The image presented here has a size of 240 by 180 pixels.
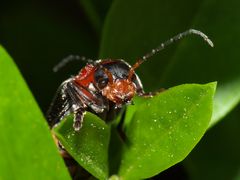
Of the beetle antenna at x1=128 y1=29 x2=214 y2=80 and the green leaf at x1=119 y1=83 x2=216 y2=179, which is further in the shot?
the beetle antenna at x1=128 y1=29 x2=214 y2=80

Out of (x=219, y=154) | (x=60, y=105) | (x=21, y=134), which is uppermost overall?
(x=21, y=134)

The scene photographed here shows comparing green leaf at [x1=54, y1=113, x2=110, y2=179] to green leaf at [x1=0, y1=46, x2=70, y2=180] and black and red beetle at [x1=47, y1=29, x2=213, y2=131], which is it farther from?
black and red beetle at [x1=47, y1=29, x2=213, y2=131]

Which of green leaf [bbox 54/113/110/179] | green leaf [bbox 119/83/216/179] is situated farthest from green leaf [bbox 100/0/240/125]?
green leaf [bbox 54/113/110/179]

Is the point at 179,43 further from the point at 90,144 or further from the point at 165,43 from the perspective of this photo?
the point at 90,144

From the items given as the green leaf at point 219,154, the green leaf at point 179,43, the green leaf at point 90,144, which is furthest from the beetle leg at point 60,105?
the green leaf at point 90,144

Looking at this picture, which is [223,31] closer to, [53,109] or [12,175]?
[53,109]

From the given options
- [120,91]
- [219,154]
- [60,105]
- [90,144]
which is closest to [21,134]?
[90,144]

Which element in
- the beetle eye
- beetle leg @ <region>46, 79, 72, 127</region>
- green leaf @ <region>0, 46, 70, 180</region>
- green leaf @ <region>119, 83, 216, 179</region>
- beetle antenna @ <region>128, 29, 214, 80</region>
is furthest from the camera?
beetle leg @ <region>46, 79, 72, 127</region>
